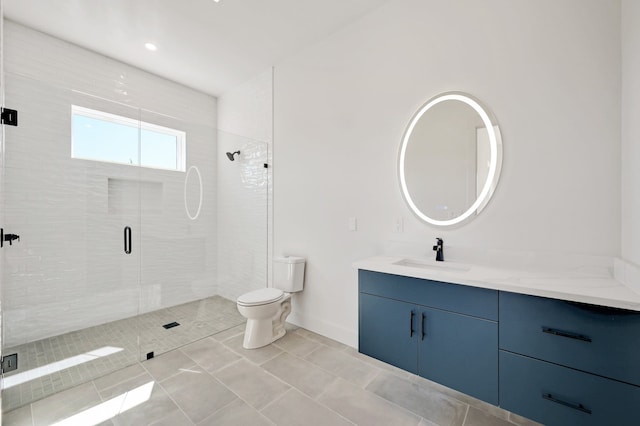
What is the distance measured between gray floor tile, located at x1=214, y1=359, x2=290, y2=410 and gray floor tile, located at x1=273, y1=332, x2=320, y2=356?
0.36m

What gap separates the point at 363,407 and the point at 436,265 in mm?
1051

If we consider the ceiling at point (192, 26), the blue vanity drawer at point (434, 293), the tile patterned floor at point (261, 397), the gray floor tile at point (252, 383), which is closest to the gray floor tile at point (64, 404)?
the tile patterned floor at point (261, 397)

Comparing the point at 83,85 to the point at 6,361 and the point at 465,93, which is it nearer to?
the point at 6,361

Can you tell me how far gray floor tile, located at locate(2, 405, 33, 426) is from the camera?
1.55m

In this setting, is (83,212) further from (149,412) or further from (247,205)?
(149,412)

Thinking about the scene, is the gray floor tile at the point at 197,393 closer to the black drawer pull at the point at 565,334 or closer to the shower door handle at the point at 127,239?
the shower door handle at the point at 127,239

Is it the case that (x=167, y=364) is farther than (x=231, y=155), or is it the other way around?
(x=231, y=155)

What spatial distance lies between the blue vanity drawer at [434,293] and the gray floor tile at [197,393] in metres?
1.19

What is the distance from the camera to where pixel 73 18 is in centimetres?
236

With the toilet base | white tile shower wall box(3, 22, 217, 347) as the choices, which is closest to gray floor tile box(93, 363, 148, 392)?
white tile shower wall box(3, 22, 217, 347)

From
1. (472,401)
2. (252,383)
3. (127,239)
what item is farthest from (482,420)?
(127,239)

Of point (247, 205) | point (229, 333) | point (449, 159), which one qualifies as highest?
point (449, 159)

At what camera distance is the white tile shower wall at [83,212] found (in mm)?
2082

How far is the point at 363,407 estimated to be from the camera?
1.69 metres
